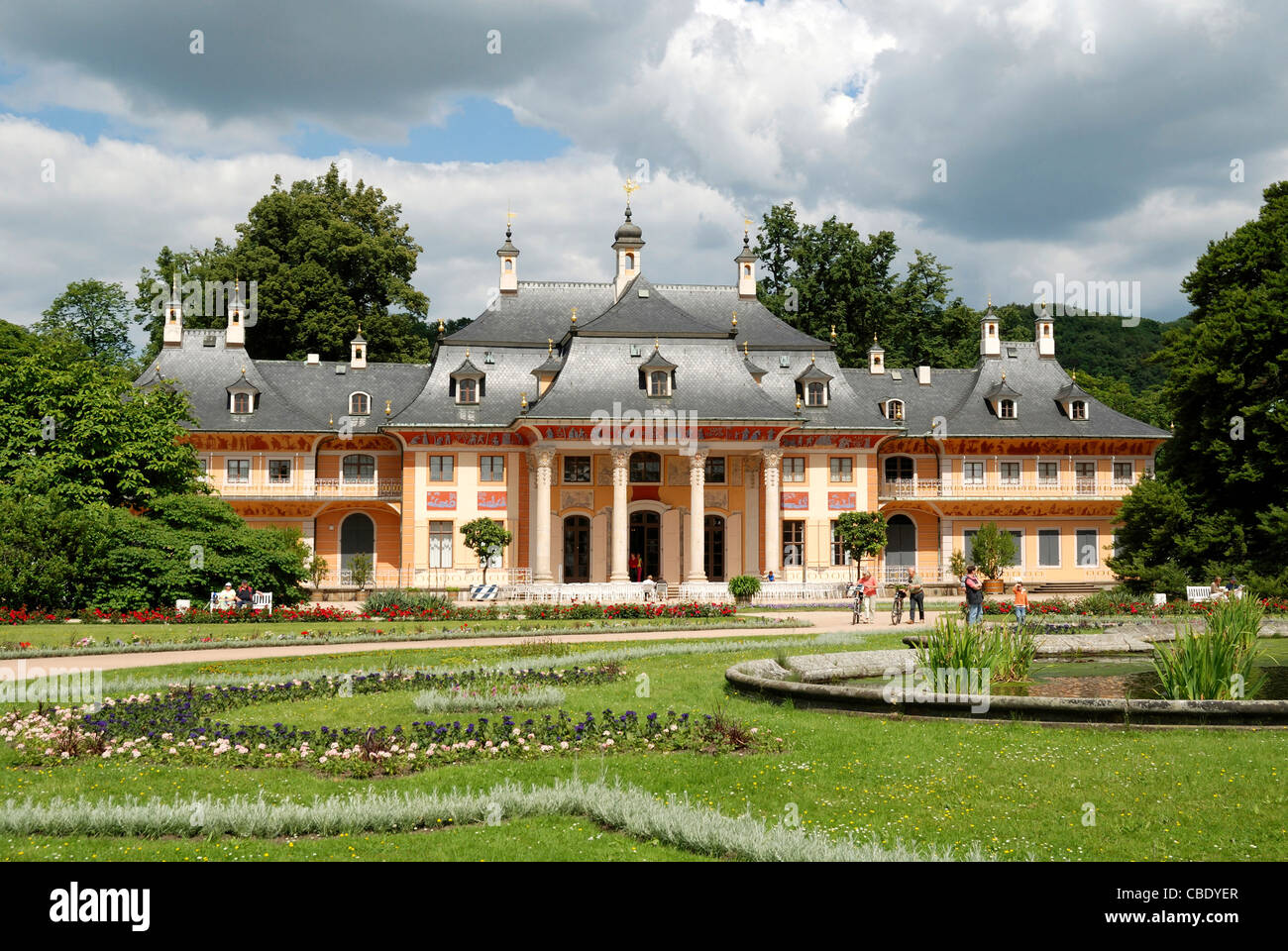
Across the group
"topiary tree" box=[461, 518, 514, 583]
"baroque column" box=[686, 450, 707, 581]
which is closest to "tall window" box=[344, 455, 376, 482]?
"topiary tree" box=[461, 518, 514, 583]

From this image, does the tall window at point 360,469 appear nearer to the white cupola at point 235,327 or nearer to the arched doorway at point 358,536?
the arched doorway at point 358,536

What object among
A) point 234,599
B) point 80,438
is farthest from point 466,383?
point 234,599

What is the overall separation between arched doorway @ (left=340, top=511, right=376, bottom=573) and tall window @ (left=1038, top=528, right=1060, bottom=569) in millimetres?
30048

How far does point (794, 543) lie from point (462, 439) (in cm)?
1484

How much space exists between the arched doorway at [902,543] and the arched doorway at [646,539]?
11.1 meters

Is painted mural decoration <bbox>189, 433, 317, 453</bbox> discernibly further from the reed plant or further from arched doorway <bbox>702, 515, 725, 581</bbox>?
the reed plant

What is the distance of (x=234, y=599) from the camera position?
30500mm

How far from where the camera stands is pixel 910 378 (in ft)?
180

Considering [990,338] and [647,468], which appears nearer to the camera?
[647,468]

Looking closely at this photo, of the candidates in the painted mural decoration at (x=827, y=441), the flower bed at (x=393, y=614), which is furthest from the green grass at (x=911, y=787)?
the painted mural decoration at (x=827, y=441)

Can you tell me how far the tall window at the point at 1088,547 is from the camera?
50719mm

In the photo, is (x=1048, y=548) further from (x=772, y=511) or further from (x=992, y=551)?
(x=772, y=511)
